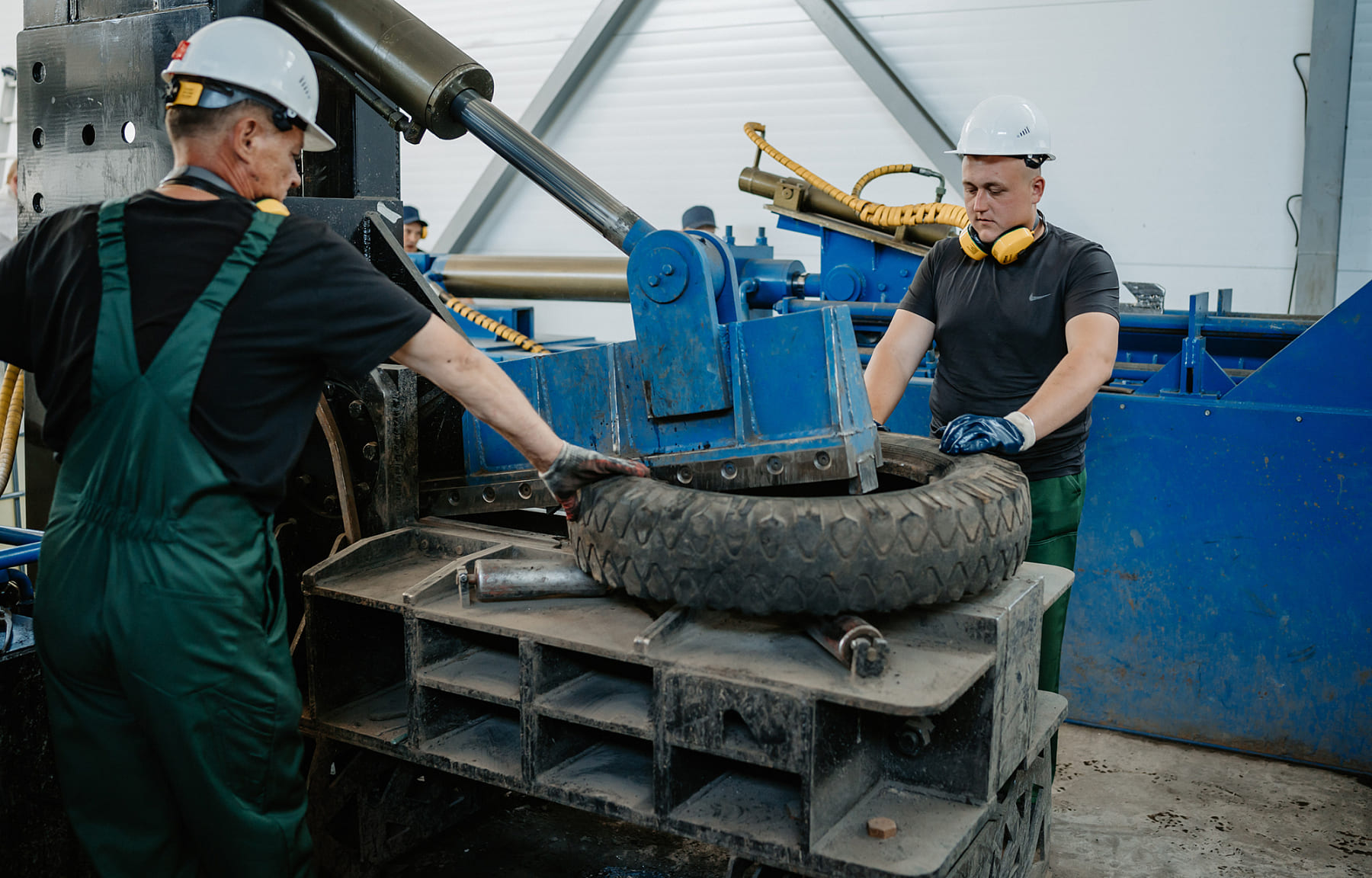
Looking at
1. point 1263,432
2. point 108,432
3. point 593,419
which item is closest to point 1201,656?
point 1263,432

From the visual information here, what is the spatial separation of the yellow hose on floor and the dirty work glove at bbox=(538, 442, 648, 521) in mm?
1480

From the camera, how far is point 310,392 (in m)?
1.70

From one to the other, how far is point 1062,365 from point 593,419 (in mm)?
1046

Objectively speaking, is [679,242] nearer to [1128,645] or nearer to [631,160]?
[1128,645]

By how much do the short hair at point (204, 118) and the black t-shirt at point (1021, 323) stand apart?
1660 millimetres

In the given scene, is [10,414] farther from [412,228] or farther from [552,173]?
[412,228]

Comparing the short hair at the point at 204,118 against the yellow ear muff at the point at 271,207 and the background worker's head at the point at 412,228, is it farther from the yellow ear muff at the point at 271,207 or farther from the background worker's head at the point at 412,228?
the background worker's head at the point at 412,228

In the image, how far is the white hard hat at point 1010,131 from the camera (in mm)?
2492

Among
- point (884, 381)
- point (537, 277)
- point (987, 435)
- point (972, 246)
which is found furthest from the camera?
point (537, 277)

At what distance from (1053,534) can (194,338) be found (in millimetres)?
1941

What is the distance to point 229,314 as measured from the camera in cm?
156

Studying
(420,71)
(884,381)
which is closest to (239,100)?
(420,71)

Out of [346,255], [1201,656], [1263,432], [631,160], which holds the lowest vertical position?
[1201,656]

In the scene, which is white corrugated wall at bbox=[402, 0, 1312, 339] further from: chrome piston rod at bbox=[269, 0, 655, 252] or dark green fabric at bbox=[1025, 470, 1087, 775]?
chrome piston rod at bbox=[269, 0, 655, 252]
